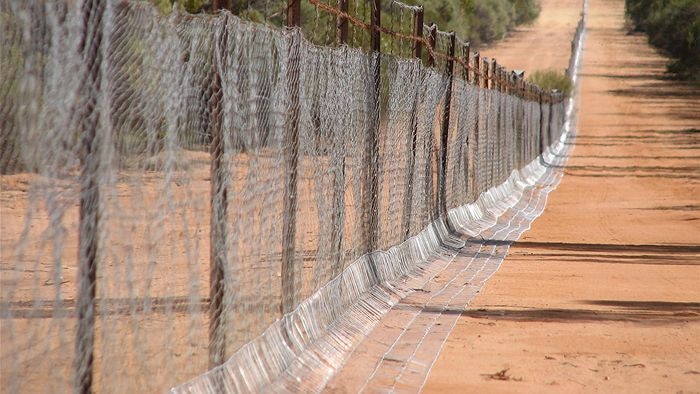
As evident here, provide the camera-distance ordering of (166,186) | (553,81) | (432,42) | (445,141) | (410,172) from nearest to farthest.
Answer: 1. (166,186)
2. (410,172)
3. (432,42)
4. (445,141)
5. (553,81)

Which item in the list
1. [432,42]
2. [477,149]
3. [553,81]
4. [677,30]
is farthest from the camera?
[677,30]

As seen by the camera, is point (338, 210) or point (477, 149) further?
point (477, 149)

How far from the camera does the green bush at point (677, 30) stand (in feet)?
272

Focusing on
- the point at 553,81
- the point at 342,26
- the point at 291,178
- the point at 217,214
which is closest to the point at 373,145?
the point at 342,26

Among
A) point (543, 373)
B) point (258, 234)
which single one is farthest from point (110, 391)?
point (543, 373)

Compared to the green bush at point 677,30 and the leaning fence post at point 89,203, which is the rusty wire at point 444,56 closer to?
the leaning fence post at point 89,203

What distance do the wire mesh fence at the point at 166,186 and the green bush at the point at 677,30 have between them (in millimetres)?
72067

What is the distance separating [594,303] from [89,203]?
805 cm

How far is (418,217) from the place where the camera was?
15.1 m

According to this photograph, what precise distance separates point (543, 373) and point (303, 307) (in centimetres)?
161

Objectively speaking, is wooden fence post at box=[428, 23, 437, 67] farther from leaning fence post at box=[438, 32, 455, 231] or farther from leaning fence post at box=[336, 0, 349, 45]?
leaning fence post at box=[336, 0, 349, 45]

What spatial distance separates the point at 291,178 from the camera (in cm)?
873

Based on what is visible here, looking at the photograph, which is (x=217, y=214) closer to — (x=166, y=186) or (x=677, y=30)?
(x=166, y=186)

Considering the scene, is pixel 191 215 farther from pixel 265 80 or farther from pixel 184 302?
pixel 265 80
